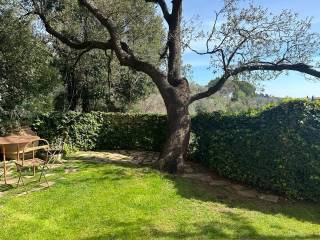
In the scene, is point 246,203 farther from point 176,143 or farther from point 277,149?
point 176,143

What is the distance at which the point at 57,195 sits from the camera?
7410mm

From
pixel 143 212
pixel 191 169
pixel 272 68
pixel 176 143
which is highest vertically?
pixel 272 68

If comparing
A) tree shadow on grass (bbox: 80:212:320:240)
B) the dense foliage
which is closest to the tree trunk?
tree shadow on grass (bbox: 80:212:320:240)

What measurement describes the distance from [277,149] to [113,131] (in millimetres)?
6800

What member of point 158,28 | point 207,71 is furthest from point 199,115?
point 158,28

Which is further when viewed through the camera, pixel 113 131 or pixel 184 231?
pixel 113 131

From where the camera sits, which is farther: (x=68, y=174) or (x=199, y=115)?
(x=199, y=115)

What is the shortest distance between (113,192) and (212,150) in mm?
3406

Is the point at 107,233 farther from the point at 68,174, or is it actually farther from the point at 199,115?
the point at 199,115

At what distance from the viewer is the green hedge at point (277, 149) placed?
812cm

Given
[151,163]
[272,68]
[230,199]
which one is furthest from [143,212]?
[272,68]

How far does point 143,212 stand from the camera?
6.78 m

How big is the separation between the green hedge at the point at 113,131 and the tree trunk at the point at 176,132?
97.6 inches

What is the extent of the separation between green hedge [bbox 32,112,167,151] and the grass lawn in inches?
156
